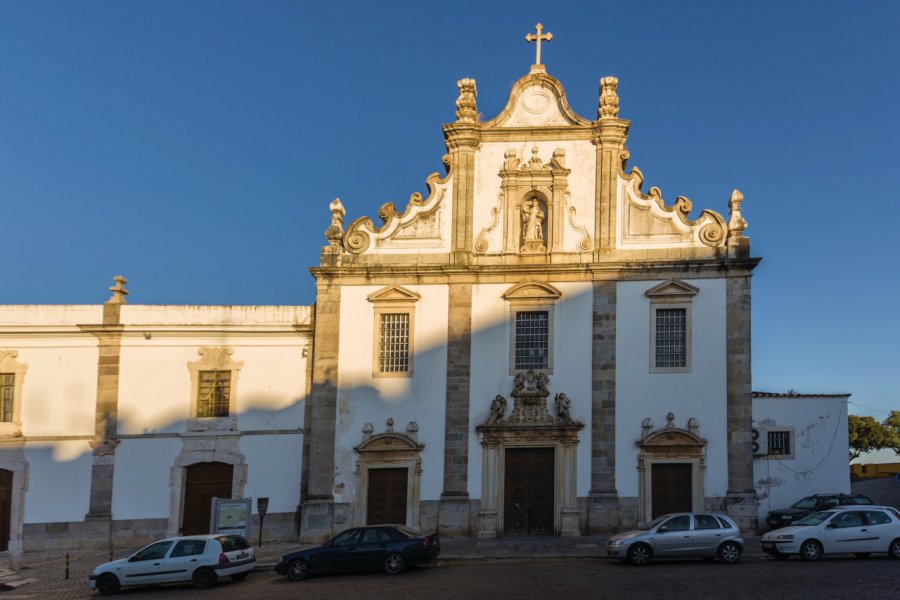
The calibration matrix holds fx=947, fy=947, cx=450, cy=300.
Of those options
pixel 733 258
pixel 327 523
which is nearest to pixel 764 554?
pixel 733 258

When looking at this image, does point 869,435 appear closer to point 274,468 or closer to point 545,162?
point 545,162

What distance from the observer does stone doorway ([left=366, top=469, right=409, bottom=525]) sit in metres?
27.4

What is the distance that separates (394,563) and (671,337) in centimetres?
1081

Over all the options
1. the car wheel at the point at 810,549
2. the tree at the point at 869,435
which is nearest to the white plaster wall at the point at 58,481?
the car wheel at the point at 810,549

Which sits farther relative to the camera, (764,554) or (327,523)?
(327,523)

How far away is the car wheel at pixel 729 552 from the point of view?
68.0 feet

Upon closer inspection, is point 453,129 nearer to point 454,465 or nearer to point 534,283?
point 534,283

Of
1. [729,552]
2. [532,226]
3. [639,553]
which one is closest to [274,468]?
[532,226]

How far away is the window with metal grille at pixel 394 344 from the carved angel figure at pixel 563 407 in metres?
4.56

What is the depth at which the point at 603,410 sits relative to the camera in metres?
26.8

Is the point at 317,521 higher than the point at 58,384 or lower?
lower

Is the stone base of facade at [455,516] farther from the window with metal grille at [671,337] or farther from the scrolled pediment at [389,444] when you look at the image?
the window with metal grille at [671,337]

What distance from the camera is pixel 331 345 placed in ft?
92.7

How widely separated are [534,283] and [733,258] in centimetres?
565
